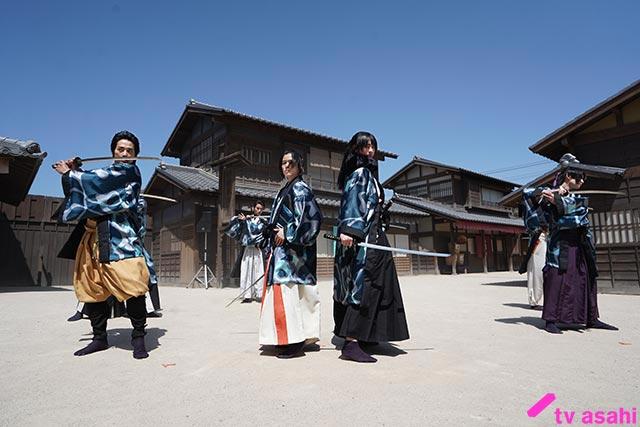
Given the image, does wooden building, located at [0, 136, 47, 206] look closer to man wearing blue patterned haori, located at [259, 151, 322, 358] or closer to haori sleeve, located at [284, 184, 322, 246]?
man wearing blue patterned haori, located at [259, 151, 322, 358]

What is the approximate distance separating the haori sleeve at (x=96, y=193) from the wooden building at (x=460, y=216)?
17.8 m

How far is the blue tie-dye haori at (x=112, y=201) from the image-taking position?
10.0 ft

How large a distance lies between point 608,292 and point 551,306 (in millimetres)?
6764

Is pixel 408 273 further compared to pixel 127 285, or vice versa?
pixel 408 273

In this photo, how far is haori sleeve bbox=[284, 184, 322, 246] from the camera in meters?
3.24

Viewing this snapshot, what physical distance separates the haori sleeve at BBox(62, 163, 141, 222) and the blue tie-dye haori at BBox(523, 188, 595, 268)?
14.7ft

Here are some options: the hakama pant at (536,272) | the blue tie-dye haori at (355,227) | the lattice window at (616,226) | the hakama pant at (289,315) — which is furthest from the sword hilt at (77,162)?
the lattice window at (616,226)

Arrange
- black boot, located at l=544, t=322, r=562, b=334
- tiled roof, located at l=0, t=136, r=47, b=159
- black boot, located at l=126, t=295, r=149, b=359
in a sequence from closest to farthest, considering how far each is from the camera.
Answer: black boot, located at l=126, t=295, r=149, b=359
black boot, located at l=544, t=322, r=562, b=334
tiled roof, located at l=0, t=136, r=47, b=159

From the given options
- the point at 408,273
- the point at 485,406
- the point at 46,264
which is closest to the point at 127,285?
the point at 485,406

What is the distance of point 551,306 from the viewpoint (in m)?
4.22

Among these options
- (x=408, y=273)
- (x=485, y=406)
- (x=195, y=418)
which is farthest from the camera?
(x=408, y=273)

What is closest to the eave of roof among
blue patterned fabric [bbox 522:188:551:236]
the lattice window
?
the lattice window

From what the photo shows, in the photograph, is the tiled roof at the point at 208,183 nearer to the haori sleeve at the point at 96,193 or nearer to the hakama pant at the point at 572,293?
the haori sleeve at the point at 96,193

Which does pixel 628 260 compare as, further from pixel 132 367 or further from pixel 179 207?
pixel 179 207
